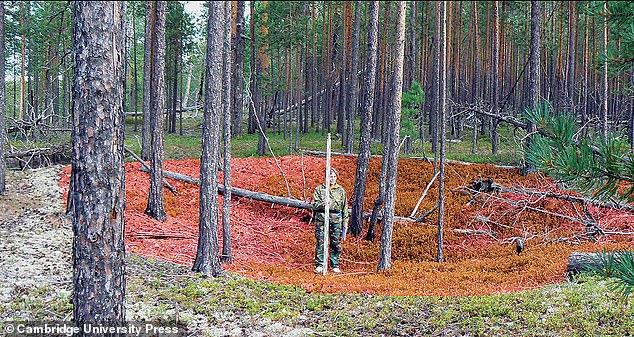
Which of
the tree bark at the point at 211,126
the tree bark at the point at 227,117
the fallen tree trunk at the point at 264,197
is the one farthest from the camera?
the fallen tree trunk at the point at 264,197

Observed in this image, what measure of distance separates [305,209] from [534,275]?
6.91m

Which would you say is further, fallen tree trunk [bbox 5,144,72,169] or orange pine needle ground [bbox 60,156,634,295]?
fallen tree trunk [bbox 5,144,72,169]

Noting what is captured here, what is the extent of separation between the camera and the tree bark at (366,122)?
1164cm

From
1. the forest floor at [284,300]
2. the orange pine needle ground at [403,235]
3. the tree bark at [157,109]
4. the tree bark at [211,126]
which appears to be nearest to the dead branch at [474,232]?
the orange pine needle ground at [403,235]

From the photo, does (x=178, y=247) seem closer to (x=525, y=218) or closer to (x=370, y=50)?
(x=370, y=50)

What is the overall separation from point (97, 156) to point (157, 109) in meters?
7.58

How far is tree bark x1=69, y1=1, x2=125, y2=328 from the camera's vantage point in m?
4.01

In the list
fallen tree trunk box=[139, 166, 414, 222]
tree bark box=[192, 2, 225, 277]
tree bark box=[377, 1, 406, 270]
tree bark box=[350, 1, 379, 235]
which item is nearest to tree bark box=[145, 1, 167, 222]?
fallen tree trunk box=[139, 166, 414, 222]

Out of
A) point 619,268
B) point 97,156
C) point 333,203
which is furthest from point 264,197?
point 619,268

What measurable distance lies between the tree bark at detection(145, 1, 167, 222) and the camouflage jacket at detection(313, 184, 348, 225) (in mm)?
3973

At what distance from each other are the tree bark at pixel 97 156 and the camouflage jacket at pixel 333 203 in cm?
605

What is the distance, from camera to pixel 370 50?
11930 millimetres

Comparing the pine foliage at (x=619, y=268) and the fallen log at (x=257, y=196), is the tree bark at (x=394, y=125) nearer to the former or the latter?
the fallen log at (x=257, y=196)

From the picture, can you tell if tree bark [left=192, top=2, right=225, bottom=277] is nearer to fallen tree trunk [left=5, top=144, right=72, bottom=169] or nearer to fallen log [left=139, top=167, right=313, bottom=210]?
fallen log [left=139, top=167, right=313, bottom=210]
